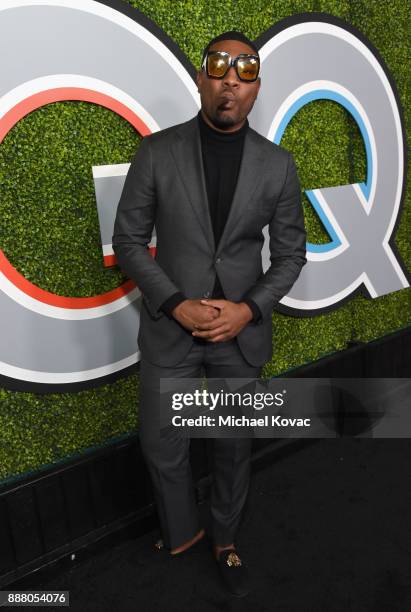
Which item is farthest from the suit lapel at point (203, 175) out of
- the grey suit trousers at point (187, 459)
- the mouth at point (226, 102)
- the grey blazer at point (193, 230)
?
the grey suit trousers at point (187, 459)

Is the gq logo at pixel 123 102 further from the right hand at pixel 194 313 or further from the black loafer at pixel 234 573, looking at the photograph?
the black loafer at pixel 234 573

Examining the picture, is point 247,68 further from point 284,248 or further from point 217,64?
point 284,248

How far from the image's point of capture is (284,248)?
1736 mm

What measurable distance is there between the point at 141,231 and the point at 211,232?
0.67ft

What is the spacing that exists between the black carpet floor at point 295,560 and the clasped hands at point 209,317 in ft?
2.87

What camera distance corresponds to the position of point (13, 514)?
1841 mm

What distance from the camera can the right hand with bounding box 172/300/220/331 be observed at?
5.17 ft

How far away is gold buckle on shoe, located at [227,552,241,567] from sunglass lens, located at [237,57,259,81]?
1519mm

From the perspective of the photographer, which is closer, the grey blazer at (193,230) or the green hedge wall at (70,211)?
the grey blazer at (193,230)

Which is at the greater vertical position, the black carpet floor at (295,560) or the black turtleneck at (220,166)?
the black turtleneck at (220,166)

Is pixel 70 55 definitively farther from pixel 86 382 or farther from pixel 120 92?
pixel 86 382

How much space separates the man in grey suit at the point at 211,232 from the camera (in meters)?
1.58

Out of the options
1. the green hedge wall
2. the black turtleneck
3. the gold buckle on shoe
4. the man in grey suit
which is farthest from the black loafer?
the black turtleneck

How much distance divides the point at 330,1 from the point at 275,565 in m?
2.37
